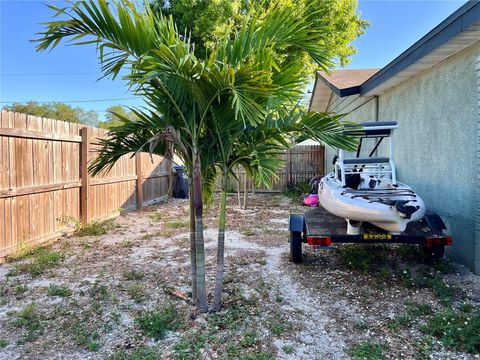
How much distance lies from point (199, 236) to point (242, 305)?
33.8 inches

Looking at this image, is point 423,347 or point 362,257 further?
point 362,257

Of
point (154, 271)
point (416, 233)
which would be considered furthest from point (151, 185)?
point (416, 233)

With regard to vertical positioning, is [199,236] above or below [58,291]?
above

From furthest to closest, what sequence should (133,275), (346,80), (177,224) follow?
(346,80) < (177,224) < (133,275)

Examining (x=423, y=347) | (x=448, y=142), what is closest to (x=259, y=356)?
(x=423, y=347)

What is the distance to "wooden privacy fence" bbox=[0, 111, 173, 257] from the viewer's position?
16.0 feet

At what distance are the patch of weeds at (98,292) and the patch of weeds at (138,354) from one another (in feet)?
3.63

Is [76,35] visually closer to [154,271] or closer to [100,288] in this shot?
[100,288]

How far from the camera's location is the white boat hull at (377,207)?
12.1 feet

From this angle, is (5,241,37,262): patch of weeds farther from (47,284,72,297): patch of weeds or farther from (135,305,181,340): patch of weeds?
(135,305,181,340): patch of weeds

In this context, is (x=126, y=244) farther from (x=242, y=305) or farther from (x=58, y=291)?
(x=242, y=305)

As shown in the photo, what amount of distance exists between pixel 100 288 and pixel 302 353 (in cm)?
238

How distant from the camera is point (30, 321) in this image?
121 inches

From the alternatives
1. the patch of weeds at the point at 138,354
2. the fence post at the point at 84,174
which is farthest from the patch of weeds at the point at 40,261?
the patch of weeds at the point at 138,354
